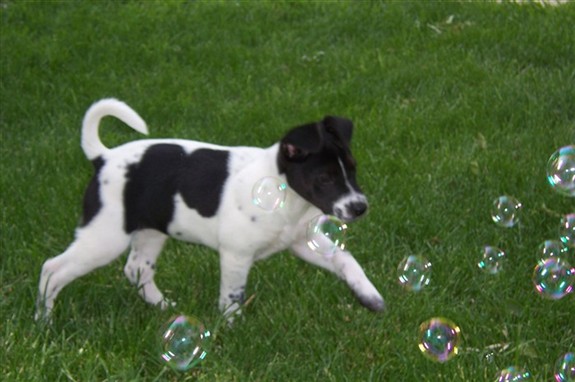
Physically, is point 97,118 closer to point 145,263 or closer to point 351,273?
point 145,263

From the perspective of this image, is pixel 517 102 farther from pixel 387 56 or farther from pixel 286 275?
pixel 286 275

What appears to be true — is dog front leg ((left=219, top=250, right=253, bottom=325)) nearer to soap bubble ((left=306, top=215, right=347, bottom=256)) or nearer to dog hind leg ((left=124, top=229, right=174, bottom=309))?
soap bubble ((left=306, top=215, right=347, bottom=256))

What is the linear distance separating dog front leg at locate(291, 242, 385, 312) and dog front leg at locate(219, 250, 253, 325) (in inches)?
11.4

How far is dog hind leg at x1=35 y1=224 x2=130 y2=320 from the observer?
4438mm

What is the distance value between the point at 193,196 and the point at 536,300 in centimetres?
165

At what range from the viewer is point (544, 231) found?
536cm

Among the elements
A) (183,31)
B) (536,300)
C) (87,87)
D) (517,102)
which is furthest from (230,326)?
(183,31)

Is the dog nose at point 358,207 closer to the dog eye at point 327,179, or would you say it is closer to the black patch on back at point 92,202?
the dog eye at point 327,179

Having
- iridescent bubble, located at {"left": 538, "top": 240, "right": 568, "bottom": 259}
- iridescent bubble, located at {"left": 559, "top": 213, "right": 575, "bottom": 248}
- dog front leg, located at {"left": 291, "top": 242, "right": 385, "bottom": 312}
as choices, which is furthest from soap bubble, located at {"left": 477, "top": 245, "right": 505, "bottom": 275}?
dog front leg, located at {"left": 291, "top": 242, "right": 385, "bottom": 312}

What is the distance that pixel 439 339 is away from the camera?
4.01m

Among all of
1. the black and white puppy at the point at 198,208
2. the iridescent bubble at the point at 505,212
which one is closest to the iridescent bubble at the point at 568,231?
the iridescent bubble at the point at 505,212

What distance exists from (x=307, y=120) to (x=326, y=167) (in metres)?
2.86

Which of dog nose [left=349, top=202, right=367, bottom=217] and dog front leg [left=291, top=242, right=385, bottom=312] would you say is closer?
dog nose [left=349, top=202, right=367, bottom=217]

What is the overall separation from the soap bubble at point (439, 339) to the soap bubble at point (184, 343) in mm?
866
